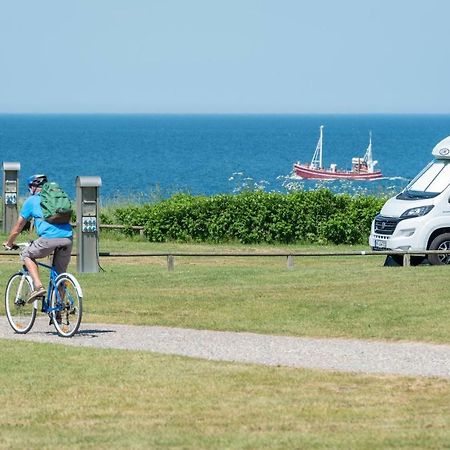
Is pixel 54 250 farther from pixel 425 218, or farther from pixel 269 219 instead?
pixel 269 219

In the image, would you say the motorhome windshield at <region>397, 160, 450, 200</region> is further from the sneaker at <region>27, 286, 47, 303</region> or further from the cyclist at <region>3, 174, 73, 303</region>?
the sneaker at <region>27, 286, 47, 303</region>

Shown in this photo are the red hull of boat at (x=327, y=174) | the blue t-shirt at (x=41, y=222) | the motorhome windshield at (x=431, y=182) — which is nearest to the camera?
the blue t-shirt at (x=41, y=222)

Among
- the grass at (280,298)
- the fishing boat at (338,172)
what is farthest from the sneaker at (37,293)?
the fishing boat at (338,172)

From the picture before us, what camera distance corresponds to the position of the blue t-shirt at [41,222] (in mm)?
14500

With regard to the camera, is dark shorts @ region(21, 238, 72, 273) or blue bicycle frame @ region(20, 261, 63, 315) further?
blue bicycle frame @ region(20, 261, 63, 315)

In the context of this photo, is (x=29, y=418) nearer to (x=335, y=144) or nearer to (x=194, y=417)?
(x=194, y=417)

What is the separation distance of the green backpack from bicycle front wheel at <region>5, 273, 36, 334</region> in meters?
1.11

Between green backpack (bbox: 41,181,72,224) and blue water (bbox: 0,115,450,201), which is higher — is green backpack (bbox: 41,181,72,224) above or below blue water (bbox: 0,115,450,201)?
above

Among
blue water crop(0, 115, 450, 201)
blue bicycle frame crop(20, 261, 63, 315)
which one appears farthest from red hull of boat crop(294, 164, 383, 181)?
blue bicycle frame crop(20, 261, 63, 315)

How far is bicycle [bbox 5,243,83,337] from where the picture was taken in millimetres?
14651

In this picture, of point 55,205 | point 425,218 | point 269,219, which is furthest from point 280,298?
point 269,219

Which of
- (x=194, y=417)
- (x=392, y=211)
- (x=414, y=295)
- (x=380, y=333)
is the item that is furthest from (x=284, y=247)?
(x=194, y=417)

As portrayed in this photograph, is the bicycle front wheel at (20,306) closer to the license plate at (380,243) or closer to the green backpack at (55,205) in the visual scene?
the green backpack at (55,205)

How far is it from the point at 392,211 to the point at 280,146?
152 metres
